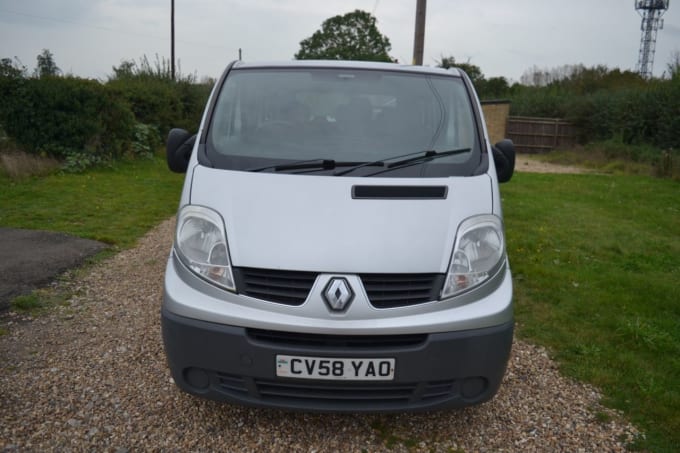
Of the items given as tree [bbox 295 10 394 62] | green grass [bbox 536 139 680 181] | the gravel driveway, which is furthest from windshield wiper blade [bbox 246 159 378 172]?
tree [bbox 295 10 394 62]

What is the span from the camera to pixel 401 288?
251 cm

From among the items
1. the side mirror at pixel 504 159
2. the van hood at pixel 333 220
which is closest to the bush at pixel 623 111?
the side mirror at pixel 504 159

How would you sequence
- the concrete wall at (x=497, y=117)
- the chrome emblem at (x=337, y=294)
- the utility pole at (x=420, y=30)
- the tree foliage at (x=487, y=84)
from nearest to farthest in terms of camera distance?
the chrome emblem at (x=337, y=294)
the utility pole at (x=420, y=30)
the concrete wall at (x=497, y=117)
the tree foliage at (x=487, y=84)

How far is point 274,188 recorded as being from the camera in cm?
282

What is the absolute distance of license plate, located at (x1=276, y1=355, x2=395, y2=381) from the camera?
244 cm

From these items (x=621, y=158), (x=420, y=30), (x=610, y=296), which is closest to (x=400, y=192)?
(x=610, y=296)

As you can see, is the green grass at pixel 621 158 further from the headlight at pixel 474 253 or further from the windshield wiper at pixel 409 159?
the headlight at pixel 474 253

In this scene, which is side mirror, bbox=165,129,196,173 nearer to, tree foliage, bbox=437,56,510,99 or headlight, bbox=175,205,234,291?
headlight, bbox=175,205,234,291

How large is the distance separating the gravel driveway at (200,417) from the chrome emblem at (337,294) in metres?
0.84

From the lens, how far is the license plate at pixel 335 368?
7.99ft

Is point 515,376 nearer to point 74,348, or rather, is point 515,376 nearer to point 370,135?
point 370,135

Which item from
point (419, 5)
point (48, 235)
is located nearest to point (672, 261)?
point (48, 235)

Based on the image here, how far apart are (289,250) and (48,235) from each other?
16.8 feet

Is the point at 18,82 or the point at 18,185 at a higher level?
the point at 18,82
